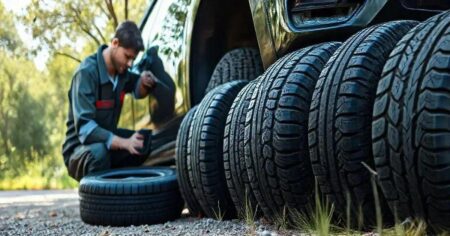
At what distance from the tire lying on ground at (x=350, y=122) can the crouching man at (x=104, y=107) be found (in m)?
2.50

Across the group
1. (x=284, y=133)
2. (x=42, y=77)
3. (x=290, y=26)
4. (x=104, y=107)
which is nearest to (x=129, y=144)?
(x=104, y=107)

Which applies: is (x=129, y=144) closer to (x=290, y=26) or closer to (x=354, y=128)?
(x=290, y=26)

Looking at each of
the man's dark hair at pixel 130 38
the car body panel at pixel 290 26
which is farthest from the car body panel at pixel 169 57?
the car body panel at pixel 290 26

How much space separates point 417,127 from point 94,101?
3155 mm

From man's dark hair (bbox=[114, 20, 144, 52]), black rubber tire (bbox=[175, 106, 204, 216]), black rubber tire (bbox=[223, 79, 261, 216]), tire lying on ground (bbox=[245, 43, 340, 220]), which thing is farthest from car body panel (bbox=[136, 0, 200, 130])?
tire lying on ground (bbox=[245, 43, 340, 220])

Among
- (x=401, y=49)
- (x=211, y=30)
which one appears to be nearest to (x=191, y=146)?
(x=211, y=30)

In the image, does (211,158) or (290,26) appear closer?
(290,26)

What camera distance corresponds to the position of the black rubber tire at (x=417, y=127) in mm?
1693

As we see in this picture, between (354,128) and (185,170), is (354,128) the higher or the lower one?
the higher one

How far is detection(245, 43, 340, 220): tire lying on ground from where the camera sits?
2281 millimetres

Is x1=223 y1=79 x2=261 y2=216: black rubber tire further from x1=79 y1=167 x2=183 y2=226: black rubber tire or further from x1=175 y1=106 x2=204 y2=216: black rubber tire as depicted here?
x1=79 y1=167 x2=183 y2=226: black rubber tire

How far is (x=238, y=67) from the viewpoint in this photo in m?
3.66

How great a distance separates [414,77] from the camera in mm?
1774

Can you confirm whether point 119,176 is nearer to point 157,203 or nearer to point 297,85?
point 157,203
